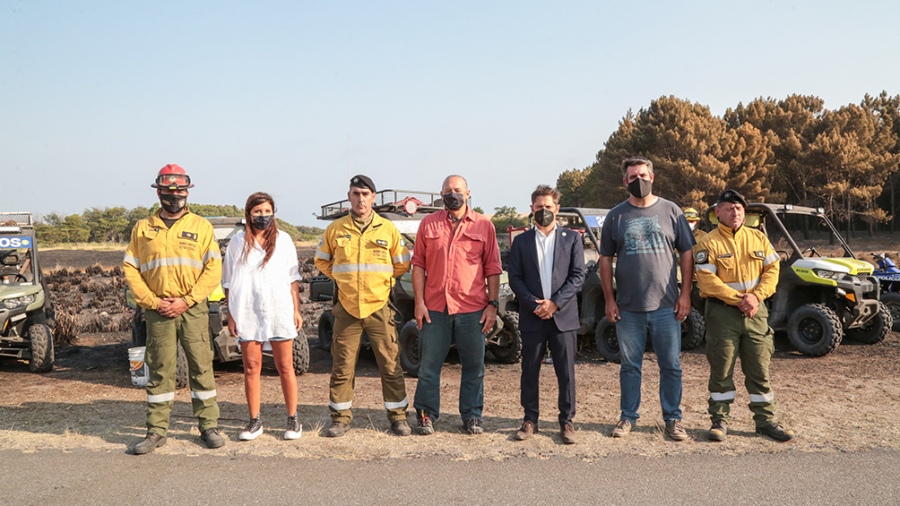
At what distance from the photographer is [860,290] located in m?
9.27

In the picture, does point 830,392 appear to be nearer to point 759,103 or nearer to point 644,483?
point 644,483

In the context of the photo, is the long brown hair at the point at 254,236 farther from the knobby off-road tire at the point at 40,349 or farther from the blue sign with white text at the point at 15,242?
the blue sign with white text at the point at 15,242

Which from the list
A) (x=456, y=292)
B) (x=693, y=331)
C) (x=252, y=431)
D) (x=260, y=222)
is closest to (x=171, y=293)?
(x=260, y=222)

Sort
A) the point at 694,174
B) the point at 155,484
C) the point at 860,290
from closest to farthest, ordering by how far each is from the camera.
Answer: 1. the point at 155,484
2. the point at 860,290
3. the point at 694,174

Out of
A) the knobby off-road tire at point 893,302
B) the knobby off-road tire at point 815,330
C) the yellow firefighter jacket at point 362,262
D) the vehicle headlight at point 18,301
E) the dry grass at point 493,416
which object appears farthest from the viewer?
the knobby off-road tire at point 893,302

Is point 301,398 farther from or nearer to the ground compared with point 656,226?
nearer to the ground

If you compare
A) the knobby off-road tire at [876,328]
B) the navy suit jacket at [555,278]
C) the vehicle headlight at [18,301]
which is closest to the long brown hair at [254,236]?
the navy suit jacket at [555,278]

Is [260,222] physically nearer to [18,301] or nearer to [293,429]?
[293,429]

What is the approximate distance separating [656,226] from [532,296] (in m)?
1.07

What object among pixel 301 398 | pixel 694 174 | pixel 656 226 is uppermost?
pixel 694 174

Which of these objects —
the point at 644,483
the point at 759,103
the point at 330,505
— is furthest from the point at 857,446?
the point at 759,103

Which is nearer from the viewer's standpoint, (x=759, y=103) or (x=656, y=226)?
(x=656, y=226)

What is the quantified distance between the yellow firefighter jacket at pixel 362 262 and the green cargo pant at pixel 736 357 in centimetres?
254

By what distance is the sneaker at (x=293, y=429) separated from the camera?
5.35 meters
